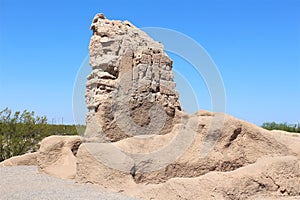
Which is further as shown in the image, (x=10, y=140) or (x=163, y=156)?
(x=10, y=140)

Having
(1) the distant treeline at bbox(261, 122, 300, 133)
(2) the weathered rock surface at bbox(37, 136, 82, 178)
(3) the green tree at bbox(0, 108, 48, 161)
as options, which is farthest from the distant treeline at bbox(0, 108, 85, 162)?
(1) the distant treeline at bbox(261, 122, 300, 133)

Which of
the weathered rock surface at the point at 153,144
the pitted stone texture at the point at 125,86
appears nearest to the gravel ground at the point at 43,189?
the weathered rock surface at the point at 153,144

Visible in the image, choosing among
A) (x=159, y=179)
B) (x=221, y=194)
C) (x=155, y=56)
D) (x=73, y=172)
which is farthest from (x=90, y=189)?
(x=155, y=56)

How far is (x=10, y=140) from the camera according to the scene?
1521 centimetres

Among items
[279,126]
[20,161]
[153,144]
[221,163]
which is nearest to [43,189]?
[153,144]

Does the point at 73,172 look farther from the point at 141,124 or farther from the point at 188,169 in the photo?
the point at 188,169

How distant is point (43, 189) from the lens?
711 cm

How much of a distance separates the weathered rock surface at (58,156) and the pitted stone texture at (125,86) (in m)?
1.14

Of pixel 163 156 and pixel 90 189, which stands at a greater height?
pixel 163 156

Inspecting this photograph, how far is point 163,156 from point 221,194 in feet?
6.54

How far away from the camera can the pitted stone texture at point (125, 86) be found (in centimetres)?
865

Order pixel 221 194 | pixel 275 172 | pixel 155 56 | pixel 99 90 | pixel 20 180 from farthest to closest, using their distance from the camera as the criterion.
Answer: pixel 155 56 < pixel 99 90 < pixel 20 180 < pixel 275 172 < pixel 221 194

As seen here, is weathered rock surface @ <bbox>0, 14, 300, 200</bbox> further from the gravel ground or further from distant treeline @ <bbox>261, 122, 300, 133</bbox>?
distant treeline @ <bbox>261, 122, 300, 133</bbox>

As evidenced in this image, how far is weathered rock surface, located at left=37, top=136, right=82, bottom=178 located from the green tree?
609 centimetres
